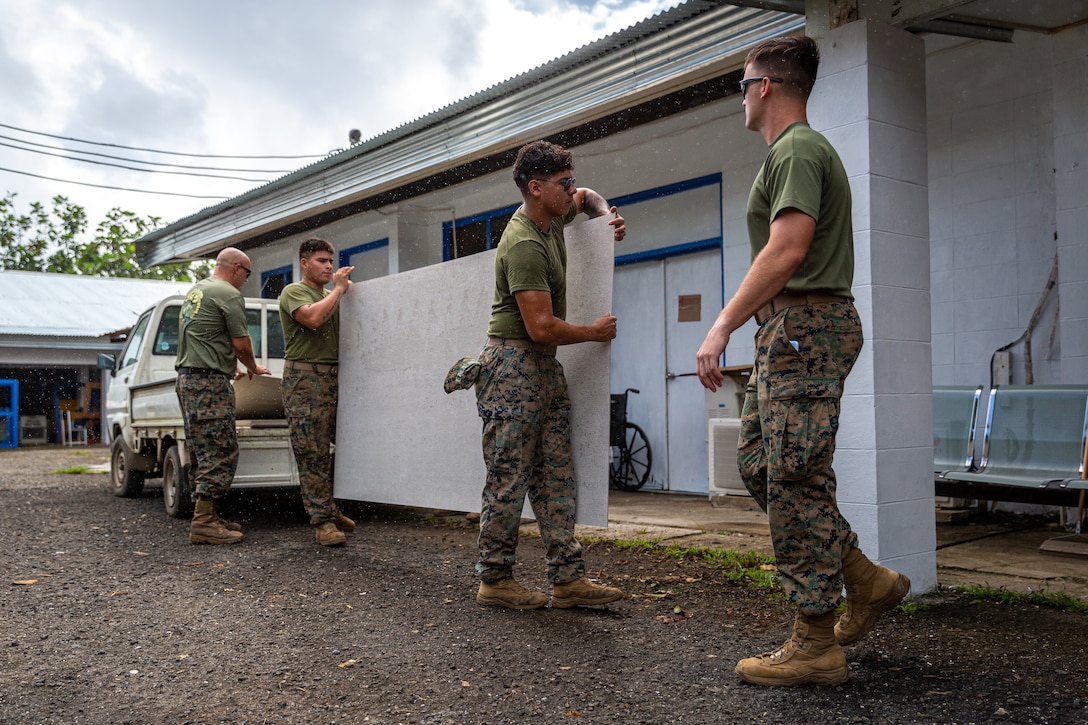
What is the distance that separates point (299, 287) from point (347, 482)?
144 cm

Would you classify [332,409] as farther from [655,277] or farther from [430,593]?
[655,277]

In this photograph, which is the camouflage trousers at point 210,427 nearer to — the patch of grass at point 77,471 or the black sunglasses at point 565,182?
the black sunglasses at point 565,182

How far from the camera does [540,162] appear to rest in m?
3.97

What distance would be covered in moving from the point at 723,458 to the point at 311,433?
340 cm

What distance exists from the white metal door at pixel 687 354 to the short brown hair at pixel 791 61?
17.7 feet

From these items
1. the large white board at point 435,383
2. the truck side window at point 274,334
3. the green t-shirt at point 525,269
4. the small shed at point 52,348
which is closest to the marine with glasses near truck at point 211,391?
the large white board at point 435,383

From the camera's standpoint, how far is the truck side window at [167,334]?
28.7 feet

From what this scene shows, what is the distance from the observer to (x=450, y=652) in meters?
3.49

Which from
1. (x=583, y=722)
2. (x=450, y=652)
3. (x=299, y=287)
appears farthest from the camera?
(x=299, y=287)

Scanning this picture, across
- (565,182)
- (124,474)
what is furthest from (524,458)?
(124,474)

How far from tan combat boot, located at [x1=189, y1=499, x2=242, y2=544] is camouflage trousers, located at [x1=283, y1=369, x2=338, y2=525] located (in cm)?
61

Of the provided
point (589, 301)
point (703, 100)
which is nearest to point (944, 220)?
point (703, 100)

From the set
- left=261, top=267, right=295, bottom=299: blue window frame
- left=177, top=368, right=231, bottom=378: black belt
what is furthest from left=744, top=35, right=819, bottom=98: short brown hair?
left=261, top=267, right=295, bottom=299: blue window frame

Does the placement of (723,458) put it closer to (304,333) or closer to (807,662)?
(304,333)
